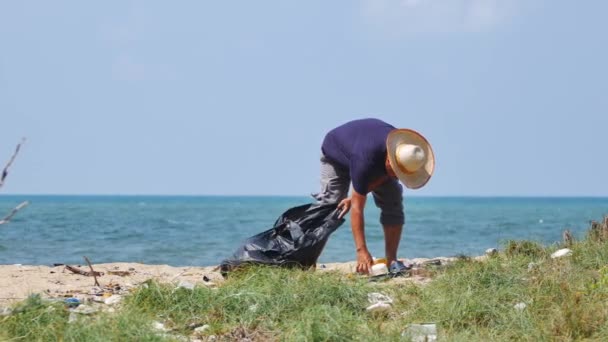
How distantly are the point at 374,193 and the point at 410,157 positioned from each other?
0.71 meters

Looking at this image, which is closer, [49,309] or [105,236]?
[49,309]

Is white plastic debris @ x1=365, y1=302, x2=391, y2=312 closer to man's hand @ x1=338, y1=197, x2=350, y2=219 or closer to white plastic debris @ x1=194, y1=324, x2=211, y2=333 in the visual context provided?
white plastic debris @ x1=194, y1=324, x2=211, y2=333

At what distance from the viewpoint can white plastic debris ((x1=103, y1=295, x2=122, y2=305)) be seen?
5.31 m

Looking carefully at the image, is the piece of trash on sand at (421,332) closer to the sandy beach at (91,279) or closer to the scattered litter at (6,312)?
the sandy beach at (91,279)

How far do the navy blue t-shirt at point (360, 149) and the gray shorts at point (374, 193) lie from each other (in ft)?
0.45

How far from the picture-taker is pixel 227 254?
14.0 m

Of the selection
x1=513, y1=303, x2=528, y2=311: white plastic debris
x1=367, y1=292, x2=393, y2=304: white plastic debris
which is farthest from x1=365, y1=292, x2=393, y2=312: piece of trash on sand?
x1=513, y1=303, x2=528, y2=311: white plastic debris

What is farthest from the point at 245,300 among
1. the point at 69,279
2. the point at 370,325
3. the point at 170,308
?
the point at 69,279

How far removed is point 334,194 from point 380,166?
0.65 meters

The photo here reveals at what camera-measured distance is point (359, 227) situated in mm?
6582

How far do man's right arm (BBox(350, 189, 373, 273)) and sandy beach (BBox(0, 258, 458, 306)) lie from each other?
0.60 ft

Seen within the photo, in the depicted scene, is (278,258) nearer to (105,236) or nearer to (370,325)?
(370,325)

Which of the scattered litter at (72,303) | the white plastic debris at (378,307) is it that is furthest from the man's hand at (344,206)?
the scattered litter at (72,303)

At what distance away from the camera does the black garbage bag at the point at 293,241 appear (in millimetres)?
6773
